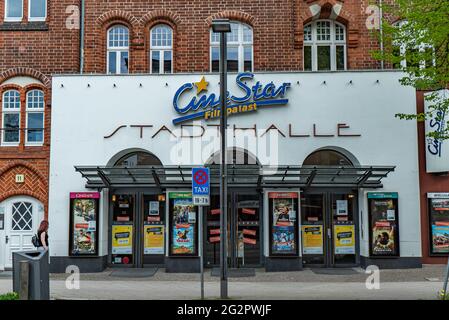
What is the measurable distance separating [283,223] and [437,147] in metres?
5.33

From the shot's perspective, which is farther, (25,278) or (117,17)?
(117,17)

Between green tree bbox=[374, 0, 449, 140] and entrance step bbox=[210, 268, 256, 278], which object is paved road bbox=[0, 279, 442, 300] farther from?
green tree bbox=[374, 0, 449, 140]

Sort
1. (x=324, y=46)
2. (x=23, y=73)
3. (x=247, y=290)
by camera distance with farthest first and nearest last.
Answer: (x=324, y=46) → (x=23, y=73) → (x=247, y=290)

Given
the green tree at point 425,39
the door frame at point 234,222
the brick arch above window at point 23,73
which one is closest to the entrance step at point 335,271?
the door frame at point 234,222

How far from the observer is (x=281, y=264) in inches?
655

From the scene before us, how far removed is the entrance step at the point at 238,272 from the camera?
52.7ft

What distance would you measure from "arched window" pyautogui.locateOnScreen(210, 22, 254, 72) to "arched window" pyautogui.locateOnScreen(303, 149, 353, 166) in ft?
12.1

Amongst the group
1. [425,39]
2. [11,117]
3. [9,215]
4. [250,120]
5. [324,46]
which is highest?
[324,46]

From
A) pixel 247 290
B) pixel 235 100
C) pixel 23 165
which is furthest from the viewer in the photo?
pixel 23 165

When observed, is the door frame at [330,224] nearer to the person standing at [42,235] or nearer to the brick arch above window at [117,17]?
the person standing at [42,235]

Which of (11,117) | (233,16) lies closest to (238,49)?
(233,16)

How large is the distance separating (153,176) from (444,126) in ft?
29.7

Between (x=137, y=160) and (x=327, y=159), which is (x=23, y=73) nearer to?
(x=137, y=160)

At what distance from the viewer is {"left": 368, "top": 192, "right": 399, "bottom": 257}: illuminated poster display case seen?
16641mm
